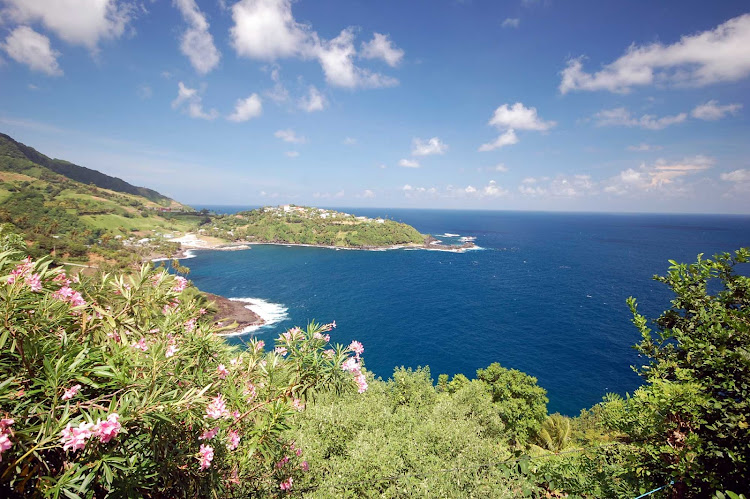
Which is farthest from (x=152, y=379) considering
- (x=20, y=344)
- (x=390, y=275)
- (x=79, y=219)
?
(x=79, y=219)

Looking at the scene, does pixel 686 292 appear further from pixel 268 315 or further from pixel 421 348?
pixel 268 315

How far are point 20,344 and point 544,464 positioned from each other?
1437 centimetres

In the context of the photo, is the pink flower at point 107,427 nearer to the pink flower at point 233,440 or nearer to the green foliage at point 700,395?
the pink flower at point 233,440

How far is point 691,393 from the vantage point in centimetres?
510

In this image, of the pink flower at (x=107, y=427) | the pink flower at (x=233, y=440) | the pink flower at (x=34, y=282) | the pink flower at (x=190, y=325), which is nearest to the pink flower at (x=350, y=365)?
the pink flower at (x=233, y=440)

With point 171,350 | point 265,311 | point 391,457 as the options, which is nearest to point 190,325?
point 171,350

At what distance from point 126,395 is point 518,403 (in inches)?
1093

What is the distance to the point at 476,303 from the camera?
6412 centimetres

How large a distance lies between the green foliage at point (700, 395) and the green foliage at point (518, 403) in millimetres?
18915

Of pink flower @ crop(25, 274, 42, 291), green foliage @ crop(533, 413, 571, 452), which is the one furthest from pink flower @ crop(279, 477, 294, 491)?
green foliage @ crop(533, 413, 571, 452)

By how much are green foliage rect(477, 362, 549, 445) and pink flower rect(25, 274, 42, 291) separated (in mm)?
25921

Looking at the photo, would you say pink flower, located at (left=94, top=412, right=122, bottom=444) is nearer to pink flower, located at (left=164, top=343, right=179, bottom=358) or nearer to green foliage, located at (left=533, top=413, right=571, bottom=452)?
pink flower, located at (left=164, top=343, right=179, bottom=358)

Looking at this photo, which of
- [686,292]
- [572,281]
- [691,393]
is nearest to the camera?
[691,393]

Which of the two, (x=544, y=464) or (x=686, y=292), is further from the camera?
(x=544, y=464)
